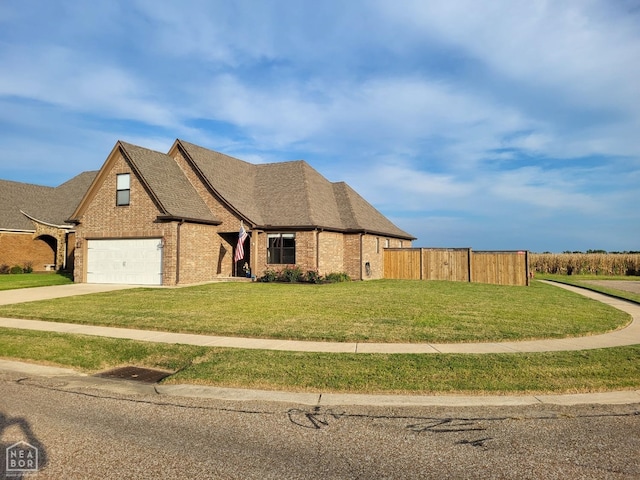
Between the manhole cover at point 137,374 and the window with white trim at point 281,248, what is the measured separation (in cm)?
1686

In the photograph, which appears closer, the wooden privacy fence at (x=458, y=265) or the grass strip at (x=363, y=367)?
the grass strip at (x=363, y=367)

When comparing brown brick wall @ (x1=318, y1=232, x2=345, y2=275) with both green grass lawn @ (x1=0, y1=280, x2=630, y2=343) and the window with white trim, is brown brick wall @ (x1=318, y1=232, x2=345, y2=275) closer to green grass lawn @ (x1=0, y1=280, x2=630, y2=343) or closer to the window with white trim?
the window with white trim

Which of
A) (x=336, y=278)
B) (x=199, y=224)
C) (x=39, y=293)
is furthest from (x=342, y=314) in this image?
(x=39, y=293)

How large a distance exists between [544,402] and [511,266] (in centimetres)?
2159

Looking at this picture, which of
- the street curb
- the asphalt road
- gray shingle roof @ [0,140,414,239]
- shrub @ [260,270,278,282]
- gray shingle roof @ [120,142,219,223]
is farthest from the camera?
shrub @ [260,270,278,282]

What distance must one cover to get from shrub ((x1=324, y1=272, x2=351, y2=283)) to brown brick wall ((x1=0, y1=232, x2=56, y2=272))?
22.1 metres

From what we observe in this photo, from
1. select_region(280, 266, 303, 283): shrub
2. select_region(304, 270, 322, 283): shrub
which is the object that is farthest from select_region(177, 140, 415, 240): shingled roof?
select_region(304, 270, 322, 283): shrub

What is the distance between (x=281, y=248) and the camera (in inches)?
993

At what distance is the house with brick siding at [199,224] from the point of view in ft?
75.5

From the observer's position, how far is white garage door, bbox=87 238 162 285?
23.0 m

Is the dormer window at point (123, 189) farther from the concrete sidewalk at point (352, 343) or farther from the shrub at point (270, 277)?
the concrete sidewalk at point (352, 343)

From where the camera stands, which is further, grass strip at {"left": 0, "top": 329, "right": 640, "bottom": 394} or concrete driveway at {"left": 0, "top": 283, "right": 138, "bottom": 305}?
concrete driveway at {"left": 0, "top": 283, "right": 138, "bottom": 305}

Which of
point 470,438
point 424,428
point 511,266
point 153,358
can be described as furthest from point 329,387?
point 511,266

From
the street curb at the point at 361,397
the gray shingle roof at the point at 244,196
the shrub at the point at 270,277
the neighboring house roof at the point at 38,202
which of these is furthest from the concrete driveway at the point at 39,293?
the street curb at the point at 361,397
